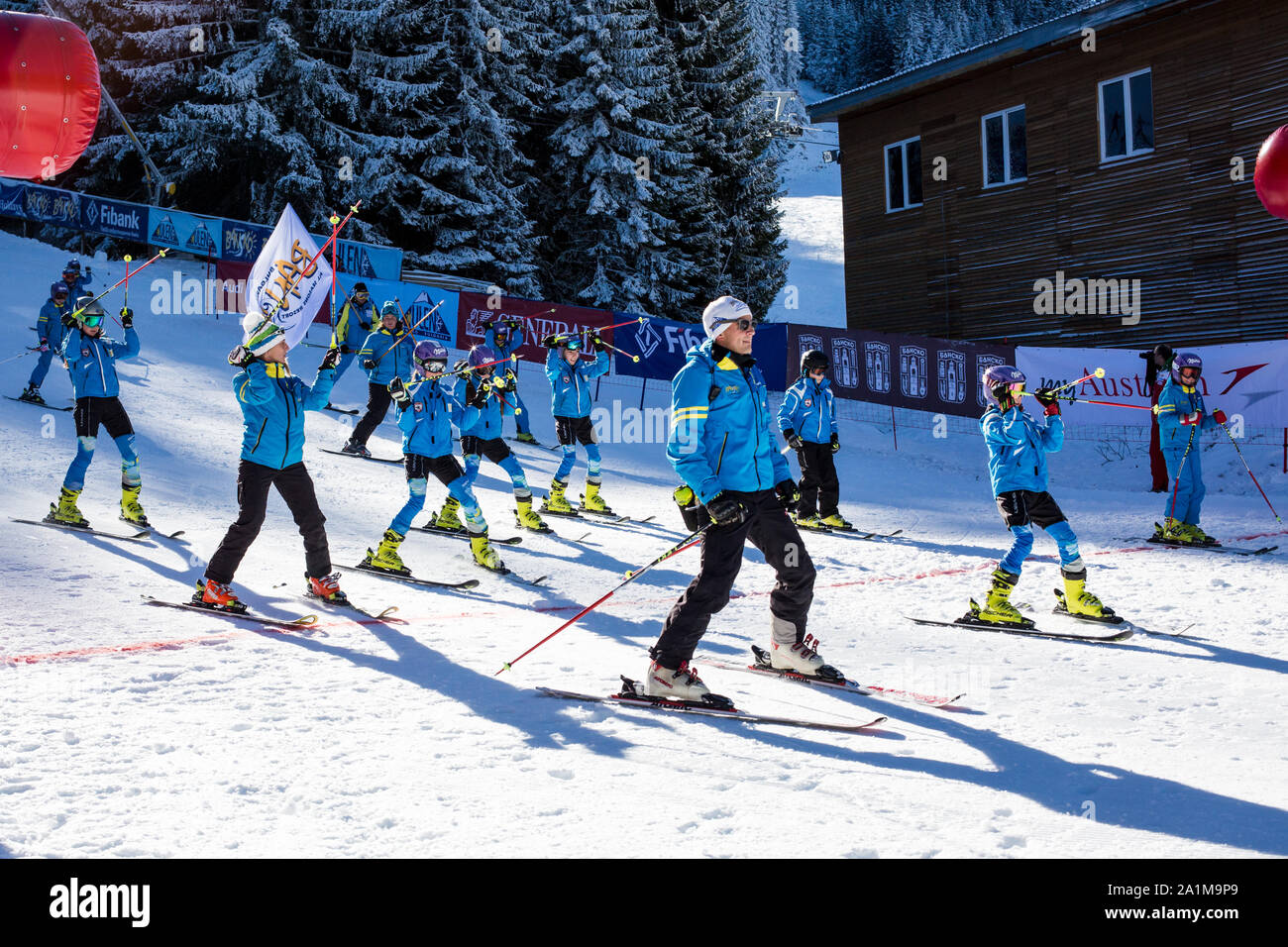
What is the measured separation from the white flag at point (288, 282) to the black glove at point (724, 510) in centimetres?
358

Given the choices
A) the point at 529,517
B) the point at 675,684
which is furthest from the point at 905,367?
the point at 675,684

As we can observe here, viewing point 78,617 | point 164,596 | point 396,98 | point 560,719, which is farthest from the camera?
point 396,98

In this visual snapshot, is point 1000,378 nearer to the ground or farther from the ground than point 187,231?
nearer to the ground

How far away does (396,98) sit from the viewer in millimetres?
27047

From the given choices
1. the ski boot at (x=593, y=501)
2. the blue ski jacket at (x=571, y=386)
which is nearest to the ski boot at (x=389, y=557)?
the ski boot at (x=593, y=501)

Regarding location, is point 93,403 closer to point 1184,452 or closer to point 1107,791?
point 1107,791

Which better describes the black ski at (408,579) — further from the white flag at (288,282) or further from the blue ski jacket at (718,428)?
the blue ski jacket at (718,428)

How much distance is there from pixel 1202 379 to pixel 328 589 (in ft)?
41.1

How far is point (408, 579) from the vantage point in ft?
28.0

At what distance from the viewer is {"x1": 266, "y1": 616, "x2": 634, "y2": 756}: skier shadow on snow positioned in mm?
4727

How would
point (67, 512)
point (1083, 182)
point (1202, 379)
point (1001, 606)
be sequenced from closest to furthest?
point (1001, 606), point (67, 512), point (1202, 379), point (1083, 182)
